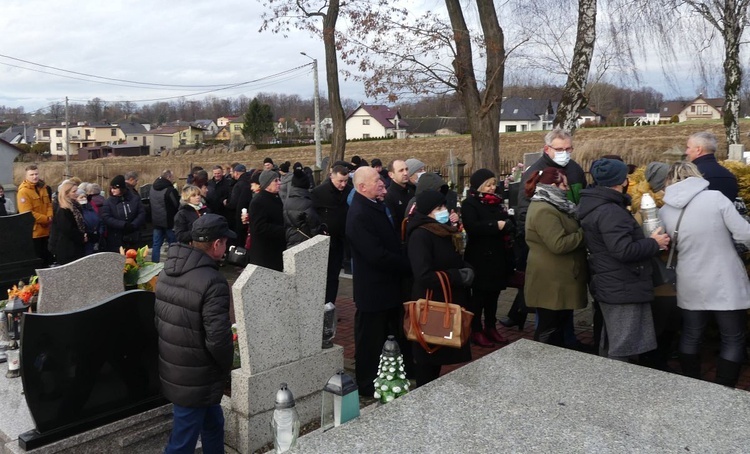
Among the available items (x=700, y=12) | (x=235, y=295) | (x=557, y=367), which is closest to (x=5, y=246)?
(x=235, y=295)

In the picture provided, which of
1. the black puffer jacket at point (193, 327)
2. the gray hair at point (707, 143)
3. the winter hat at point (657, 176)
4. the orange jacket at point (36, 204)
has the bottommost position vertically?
the black puffer jacket at point (193, 327)

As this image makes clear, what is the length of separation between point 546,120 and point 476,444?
7962 centimetres

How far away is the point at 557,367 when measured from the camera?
363cm

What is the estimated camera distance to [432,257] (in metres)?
4.60

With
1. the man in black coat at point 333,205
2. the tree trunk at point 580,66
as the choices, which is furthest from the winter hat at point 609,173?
the tree trunk at point 580,66

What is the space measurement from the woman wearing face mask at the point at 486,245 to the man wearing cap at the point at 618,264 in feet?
4.62

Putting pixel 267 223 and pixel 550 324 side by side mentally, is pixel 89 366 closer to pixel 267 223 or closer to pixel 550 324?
pixel 267 223

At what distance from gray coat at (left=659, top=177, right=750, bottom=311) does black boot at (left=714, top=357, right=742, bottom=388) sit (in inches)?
17.9

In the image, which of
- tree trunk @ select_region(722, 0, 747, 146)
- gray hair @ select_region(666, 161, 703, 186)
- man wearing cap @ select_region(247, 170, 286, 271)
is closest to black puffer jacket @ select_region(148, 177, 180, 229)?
man wearing cap @ select_region(247, 170, 286, 271)

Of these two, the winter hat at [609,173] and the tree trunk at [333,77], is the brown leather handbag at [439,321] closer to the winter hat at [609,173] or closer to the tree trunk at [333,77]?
the winter hat at [609,173]

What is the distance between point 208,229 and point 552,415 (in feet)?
6.83

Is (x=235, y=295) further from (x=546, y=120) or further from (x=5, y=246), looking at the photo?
(x=546, y=120)

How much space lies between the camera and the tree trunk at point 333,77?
17922 mm

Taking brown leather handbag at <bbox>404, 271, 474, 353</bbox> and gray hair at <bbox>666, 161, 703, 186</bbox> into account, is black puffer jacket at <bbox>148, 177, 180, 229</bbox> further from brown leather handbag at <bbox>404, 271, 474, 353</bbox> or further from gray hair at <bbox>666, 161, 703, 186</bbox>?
gray hair at <bbox>666, 161, 703, 186</bbox>
